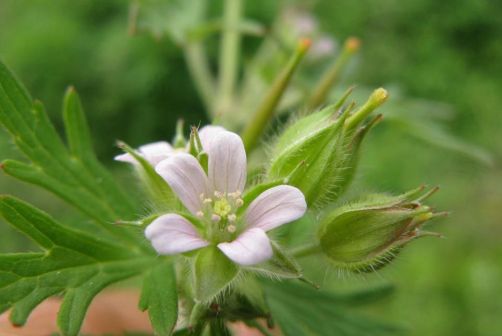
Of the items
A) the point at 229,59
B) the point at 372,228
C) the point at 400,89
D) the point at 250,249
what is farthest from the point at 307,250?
the point at 400,89

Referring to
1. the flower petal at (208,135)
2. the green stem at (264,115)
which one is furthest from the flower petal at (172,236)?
the green stem at (264,115)

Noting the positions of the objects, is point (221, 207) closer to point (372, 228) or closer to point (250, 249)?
point (250, 249)

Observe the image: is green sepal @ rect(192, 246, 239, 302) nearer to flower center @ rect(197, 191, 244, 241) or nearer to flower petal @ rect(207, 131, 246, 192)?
flower center @ rect(197, 191, 244, 241)

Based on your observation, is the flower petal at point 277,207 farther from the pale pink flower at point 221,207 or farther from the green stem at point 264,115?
the green stem at point 264,115

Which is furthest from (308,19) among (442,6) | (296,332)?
(442,6)

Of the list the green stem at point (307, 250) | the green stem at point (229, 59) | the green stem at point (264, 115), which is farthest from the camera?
the green stem at point (229, 59)

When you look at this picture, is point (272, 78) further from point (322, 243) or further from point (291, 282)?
point (322, 243)

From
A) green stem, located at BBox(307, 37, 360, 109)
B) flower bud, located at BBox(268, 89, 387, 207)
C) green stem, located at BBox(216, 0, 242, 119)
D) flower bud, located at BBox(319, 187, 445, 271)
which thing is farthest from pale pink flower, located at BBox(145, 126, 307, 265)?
green stem, located at BBox(216, 0, 242, 119)
